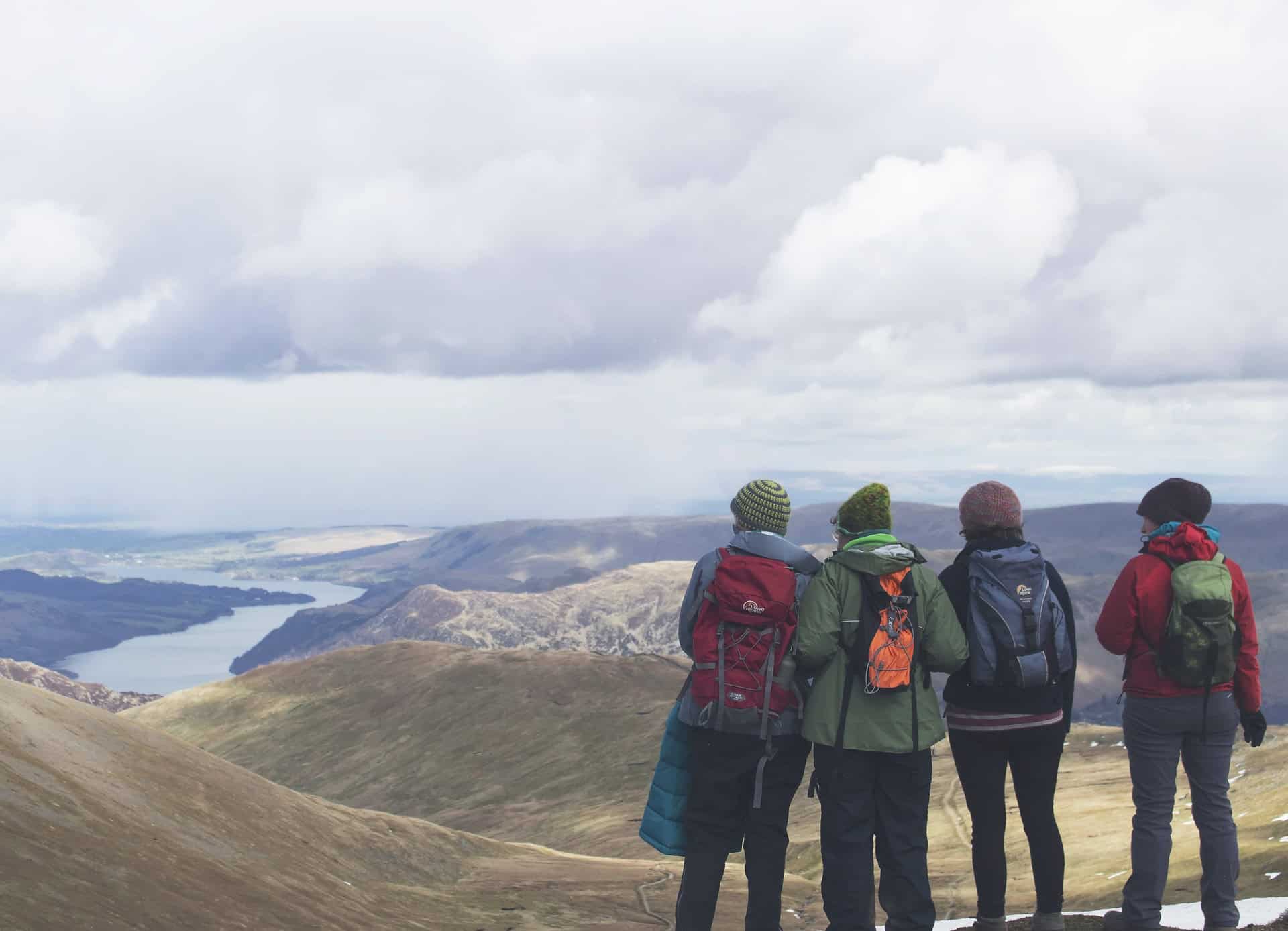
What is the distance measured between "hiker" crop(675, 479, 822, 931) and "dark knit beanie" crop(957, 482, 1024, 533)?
6.23ft

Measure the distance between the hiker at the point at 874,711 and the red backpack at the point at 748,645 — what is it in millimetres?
248

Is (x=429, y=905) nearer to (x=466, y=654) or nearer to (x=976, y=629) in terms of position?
(x=976, y=629)

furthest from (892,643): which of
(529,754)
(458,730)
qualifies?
(458,730)

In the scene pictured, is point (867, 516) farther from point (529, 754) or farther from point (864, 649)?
point (529, 754)

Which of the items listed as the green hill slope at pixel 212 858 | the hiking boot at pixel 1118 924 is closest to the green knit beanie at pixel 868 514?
the hiking boot at pixel 1118 924

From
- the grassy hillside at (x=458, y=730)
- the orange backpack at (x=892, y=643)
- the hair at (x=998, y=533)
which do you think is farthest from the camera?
the grassy hillside at (x=458, y=730)

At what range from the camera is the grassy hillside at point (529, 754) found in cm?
4591

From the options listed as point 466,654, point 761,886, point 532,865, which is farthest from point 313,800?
point 466,654

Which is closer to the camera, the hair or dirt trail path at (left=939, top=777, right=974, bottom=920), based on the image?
the hair

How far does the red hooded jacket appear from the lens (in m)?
11.4

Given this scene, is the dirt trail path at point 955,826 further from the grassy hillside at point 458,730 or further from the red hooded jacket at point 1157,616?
the red hooded jacket at point 1157,616

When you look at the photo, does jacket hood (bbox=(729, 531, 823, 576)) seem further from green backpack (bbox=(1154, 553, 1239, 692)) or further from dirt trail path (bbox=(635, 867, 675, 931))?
dirt trail path (bbox=(635, 867, 675, 931))

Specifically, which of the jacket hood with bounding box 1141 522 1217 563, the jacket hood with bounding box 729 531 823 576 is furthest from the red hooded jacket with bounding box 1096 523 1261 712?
the jacket hood with bounding box 729 531 823 576

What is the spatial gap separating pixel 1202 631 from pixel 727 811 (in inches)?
212
